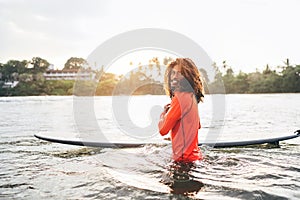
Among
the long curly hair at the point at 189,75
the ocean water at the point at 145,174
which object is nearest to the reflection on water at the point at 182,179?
the ocean water at the point at 145,174

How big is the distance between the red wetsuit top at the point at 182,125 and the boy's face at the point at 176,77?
14 centimetres

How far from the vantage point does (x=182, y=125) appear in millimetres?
3553

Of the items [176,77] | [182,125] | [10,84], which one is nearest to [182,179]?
[182,125]

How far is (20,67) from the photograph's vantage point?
93.8 m

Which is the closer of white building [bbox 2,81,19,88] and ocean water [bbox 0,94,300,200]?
ocean water [bbox 0,94,300,200]

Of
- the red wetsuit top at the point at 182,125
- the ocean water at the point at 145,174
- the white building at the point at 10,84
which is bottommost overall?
the ocean water at the point at 145,174

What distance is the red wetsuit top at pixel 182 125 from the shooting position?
345cm

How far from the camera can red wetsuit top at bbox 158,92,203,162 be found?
11.3ft

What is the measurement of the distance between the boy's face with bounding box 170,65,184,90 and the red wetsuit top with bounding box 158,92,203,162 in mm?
138

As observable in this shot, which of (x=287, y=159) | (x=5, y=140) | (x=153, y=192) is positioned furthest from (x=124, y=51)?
(x=5, y=140)

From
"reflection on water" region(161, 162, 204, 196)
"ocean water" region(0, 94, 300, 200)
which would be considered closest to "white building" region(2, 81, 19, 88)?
"ocean water" region(0, 94, 300, 200)

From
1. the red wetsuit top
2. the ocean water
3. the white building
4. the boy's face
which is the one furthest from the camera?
the white building

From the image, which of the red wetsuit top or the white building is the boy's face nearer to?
the red wetsuit top

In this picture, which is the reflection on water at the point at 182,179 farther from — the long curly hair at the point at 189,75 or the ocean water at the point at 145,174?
the long curly hair at the point at 189,75
